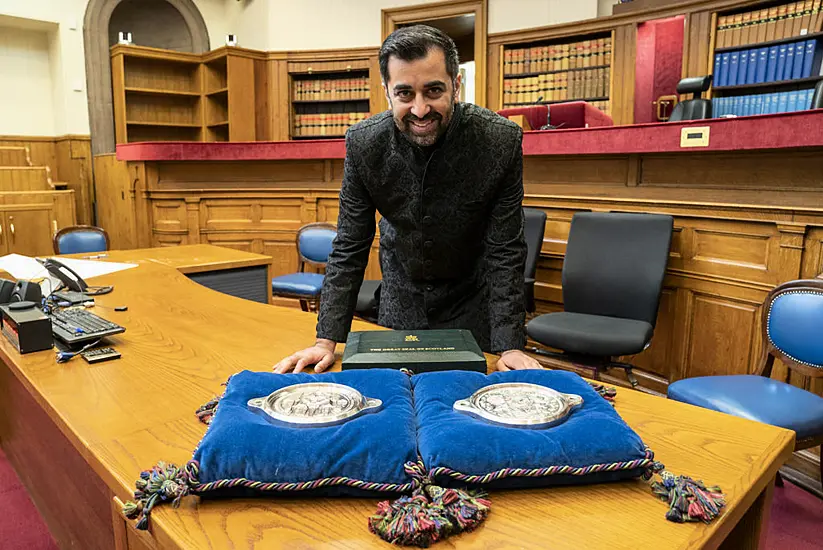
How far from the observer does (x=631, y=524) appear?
687 mm

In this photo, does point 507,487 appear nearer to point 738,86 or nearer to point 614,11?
point 738,86

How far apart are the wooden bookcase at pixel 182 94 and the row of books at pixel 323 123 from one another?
621mm

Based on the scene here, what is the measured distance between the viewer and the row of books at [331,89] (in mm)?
7832

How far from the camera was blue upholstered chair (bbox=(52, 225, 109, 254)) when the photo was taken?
3.79 m

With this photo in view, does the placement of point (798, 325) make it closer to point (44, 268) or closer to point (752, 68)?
point (44, 268)

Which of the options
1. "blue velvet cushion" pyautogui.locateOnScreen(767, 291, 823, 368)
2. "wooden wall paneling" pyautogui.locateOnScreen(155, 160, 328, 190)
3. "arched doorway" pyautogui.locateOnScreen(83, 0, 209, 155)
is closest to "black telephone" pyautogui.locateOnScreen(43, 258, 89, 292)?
"blue velvet cushion" pyautogui.locateOnScreen(767, 291, 823, 368)

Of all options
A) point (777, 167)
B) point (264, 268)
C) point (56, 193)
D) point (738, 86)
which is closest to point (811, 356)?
point (777, 167)

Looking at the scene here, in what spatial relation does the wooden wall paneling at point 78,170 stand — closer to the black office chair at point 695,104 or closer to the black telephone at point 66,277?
the black telephone at point 66,277

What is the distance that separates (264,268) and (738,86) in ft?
15.5

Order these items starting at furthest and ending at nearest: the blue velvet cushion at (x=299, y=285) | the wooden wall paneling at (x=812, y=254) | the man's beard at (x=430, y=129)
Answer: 1. the blue velvet cushion at (x=299, y=285)
2. the wooden wall paneling at (x=812, y=254)
3. the man's beard at (x=430, y=129)

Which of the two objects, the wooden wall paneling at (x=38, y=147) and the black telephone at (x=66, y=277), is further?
the wooden wall paneling at (x=38, y=147)

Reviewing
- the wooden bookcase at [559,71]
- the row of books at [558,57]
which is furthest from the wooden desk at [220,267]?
the row of books at [558,57]

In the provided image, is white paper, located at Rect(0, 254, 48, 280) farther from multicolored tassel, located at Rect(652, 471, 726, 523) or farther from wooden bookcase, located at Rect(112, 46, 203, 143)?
wooden bookcase, located at Rect(112, 46, 203, 143)

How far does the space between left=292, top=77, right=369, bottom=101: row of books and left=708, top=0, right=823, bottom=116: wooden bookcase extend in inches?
161
